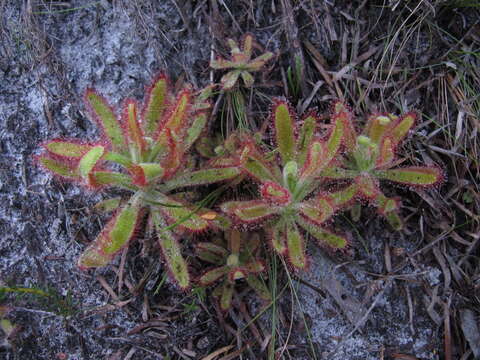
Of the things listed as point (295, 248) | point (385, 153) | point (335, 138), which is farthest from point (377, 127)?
point (295, 248)

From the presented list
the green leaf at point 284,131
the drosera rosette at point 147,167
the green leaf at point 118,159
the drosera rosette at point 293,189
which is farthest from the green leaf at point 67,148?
the green leaf at point 284,131

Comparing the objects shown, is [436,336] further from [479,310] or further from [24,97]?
[24,97]

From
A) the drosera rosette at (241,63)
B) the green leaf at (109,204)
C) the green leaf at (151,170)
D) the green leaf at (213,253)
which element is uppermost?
the drosera rosette at (241,63)

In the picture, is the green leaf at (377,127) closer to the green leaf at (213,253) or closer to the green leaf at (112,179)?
the green leaf at (213,253)

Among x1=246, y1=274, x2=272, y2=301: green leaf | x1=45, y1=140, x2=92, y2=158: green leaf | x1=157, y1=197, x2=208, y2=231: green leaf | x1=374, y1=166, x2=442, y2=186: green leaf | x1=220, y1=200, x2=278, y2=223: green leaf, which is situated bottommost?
x1=246, y1=274, x2=272, y2=301: green leaf

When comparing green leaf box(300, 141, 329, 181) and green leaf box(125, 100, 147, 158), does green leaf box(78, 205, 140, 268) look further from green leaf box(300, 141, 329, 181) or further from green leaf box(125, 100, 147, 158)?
green leaf box(300, 141, 329, 181)

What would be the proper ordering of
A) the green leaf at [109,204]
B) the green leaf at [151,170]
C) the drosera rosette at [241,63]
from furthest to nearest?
the drosera rosette at [241,63]
the green leaf at [109,204]
the green leaf at [151,170]

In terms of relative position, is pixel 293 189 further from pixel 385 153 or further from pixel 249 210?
pixel 385 153

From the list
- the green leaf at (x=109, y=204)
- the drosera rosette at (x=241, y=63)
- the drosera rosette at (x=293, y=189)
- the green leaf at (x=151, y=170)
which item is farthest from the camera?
the drosera rosette at (x=241, y=63)

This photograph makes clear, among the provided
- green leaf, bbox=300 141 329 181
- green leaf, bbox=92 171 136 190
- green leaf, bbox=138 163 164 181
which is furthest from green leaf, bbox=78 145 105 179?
green leaf, bbox=300 141 329 181
